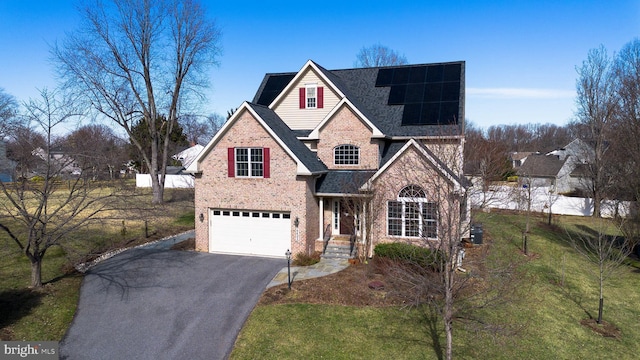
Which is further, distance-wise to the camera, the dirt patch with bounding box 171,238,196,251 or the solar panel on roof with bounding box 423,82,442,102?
the solar panel on roof with bounding box 423,82,442,102

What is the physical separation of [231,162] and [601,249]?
1665cm

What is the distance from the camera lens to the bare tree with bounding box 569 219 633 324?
1554 centimetres

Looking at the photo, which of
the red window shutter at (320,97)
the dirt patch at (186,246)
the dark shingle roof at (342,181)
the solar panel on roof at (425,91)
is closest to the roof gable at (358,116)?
the dark shingle roof at (342,181)

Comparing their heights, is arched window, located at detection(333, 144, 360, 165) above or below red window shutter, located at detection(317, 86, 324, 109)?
below

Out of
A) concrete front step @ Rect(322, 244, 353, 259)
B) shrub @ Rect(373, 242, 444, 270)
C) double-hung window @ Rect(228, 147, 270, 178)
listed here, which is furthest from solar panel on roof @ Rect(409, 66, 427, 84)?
shrub @ Rect(373, 242, 444, 270)

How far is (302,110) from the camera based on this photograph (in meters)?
24.5

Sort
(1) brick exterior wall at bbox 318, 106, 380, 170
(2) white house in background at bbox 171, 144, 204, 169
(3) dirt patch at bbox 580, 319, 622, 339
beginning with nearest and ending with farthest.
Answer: (3) dirt patch at bbox 580, 319, 622, 339 → (1) brick exterior wall at bbox 318, 106, 380, 170 → (2) white house in background at bbox 171, 144, 204, 169

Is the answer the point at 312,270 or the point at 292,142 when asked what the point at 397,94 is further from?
the point at 312,270

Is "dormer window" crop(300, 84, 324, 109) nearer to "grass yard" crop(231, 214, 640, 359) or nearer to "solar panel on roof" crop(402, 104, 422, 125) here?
"solar panel on roof" crop(402, 104, 422, 125)

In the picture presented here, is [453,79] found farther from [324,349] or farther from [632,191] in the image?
[324,349]

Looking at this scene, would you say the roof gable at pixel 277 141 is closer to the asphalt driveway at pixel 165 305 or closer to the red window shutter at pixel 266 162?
the red window shutter at pixel 266 162

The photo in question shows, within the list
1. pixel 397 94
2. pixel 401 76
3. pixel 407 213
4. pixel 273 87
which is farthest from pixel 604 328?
pixel 273 87

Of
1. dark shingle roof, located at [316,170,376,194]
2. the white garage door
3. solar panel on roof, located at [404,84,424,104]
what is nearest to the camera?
dark shingle roof, located at [316,170,376,194]

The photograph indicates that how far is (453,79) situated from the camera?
81.5 feet
